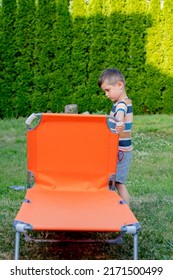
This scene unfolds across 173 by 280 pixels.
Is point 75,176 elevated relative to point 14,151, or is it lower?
elevated

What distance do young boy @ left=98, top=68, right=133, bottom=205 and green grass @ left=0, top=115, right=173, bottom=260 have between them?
488 mm

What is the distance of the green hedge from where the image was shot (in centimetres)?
1151

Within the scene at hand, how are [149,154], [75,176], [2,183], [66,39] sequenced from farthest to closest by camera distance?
[66,39], [149,154], [2,183], [75,176]

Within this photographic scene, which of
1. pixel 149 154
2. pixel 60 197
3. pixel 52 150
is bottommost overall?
pixel 149 154

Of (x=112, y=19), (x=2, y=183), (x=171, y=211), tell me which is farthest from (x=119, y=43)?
(x=171, y=211)

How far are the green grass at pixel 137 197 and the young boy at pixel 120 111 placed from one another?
488 millimetres

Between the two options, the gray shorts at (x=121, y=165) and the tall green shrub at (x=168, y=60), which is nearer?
the gray shorts at (x=121, y=165)

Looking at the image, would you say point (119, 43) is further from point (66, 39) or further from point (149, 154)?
point (149, 154)

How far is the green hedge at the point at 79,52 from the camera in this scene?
453 inches

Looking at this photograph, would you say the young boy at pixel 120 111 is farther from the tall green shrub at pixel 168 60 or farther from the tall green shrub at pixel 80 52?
the tall green shrub at pixel 168 60

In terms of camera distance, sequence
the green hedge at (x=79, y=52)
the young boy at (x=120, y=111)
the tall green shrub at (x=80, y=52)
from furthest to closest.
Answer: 1. the tall green shrub at (x=80, y=52)
2. the green hedge at (x=79, y=52)
3. the young boy at (x=120, y=111)

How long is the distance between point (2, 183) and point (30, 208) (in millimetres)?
2324

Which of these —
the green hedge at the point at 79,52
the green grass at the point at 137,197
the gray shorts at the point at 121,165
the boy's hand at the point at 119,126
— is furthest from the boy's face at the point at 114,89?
the green hedge at the point at 79,52
